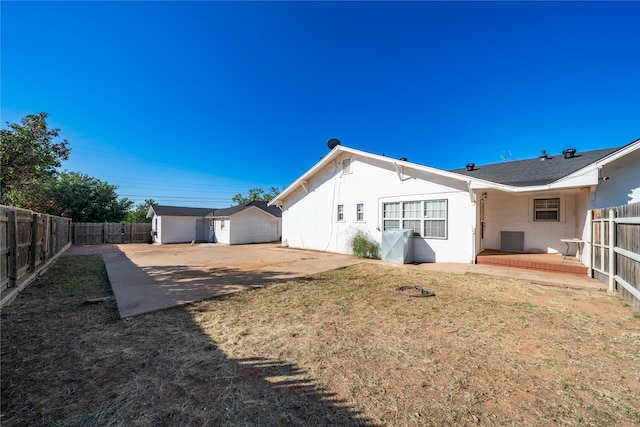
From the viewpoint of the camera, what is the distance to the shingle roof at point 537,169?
29.2 feet

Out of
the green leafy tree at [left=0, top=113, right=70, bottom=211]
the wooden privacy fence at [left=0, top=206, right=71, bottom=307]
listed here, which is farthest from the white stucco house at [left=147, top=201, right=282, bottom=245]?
the wooden privacy fence at [left=0, top=206, right=71, bottom=307]

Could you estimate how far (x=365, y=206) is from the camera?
11.8 meters

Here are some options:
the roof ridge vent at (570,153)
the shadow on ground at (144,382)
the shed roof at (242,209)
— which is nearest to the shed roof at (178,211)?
the shed roof at (242,209)

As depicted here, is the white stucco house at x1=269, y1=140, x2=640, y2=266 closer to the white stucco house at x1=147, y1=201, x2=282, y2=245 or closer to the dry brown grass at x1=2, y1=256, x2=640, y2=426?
the dry brown grass at x1=2, y1=256, x2=640, y2=426

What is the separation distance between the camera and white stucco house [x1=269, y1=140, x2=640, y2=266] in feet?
23.5

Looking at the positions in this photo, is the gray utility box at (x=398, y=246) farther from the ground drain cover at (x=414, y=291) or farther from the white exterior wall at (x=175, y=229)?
the white exterior wall at (x=175, y=229)

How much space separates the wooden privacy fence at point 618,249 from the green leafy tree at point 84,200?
31408mm

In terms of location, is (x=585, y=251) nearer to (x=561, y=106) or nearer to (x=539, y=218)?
(x=539, y=218)

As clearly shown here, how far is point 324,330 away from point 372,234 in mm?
8120

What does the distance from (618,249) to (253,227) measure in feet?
63.9

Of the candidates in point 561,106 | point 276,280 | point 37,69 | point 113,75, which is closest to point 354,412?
point 276,280

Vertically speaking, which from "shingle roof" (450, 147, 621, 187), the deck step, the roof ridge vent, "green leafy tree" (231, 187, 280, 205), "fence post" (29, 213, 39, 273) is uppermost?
"green leafy tree" (231, 187, 280, 205)

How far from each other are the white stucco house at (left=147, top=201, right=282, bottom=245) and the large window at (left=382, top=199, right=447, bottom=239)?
12803 millimetres

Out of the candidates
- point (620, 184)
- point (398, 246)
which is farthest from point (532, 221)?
point (398, 246)
